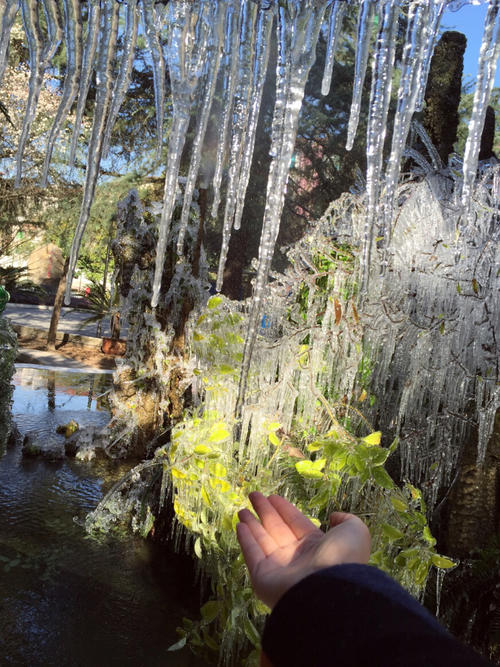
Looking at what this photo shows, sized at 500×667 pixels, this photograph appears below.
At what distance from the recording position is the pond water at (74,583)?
270cm

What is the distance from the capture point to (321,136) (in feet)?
46.8

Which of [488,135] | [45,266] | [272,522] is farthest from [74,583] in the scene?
[45,266]

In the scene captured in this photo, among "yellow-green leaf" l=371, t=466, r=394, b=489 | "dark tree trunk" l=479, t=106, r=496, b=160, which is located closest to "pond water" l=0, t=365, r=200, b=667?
"yellow-green leaf" l=371, t=466, r=394, b=489

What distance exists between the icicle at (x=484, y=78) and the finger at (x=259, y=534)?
97 cm

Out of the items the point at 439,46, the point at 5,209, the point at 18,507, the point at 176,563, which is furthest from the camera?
the point at 5,209

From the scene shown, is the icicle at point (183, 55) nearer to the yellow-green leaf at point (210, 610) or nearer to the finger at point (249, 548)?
the finger at point (249, 548)

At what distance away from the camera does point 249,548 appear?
105 cm

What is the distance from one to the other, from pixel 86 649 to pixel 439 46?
748cm

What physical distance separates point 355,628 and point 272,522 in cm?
52

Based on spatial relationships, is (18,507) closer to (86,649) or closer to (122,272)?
(86,649)

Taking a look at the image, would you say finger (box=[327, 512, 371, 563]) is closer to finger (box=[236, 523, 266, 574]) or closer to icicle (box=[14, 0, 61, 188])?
finger (box=[236, 523, 266, 574])

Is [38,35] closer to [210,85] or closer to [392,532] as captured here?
[210,85]

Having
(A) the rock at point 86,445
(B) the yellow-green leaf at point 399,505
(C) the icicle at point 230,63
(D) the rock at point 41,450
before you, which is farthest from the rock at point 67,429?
(C) the icicle at point 230,63

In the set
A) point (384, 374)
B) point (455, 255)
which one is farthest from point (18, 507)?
point (455, 255)
